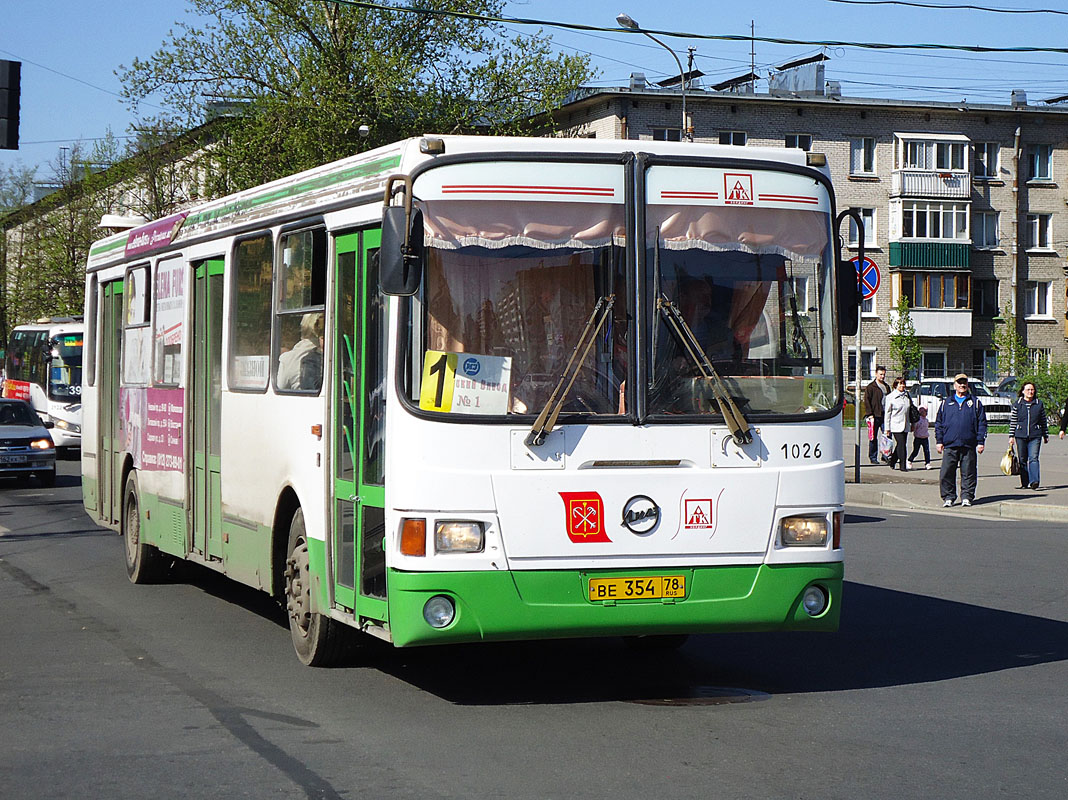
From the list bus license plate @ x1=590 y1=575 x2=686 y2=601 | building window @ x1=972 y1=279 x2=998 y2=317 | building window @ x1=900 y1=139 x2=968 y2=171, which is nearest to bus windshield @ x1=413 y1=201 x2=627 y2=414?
bus license plate @ x1=590 y1=575 x2=686 y2=601

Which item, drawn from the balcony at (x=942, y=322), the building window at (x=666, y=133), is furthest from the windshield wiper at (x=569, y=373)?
the balcony at (x=942, y=322)

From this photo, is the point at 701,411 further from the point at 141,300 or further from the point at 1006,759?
the point at 141,300

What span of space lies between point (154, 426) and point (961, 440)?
12.3 metres

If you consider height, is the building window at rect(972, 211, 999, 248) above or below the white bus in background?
above

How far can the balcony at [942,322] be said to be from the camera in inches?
2813

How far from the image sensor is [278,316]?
367 inches

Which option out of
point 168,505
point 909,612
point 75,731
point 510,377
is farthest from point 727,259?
point 168,505

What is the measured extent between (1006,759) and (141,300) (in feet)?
26.5

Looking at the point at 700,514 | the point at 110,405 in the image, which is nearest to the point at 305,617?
the point at 700,514

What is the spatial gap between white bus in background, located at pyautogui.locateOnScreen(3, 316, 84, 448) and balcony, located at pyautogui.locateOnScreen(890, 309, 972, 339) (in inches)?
1612

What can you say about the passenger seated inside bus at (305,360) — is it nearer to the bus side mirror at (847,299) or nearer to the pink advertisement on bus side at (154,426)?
the pink advertisement on bus side at (154,426)

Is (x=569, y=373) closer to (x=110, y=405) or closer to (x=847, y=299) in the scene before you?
(x=847, y=299)

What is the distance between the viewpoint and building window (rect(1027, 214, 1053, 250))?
7362cm

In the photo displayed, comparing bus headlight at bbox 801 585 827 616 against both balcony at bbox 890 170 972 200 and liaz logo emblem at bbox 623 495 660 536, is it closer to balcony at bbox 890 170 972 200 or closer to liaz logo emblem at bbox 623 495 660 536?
liaz logo emblem at bbox 623 495 660 536
